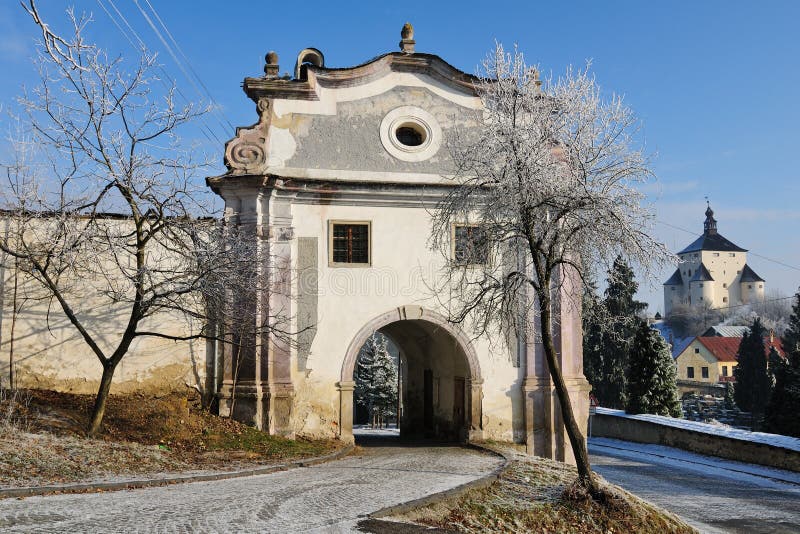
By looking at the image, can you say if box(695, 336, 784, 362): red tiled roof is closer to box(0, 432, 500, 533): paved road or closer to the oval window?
the oval window

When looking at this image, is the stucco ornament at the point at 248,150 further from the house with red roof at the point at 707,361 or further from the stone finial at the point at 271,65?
the house with red roof at the point at 707,361

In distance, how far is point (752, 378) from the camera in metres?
50.2

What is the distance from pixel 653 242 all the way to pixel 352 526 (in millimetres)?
6229

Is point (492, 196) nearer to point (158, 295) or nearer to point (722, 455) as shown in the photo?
point (158, 295)

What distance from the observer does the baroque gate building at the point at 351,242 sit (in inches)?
604

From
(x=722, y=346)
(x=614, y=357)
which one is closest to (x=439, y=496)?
(x=614, y=357)

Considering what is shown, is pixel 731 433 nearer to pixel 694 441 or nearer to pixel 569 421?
pixel 694 441

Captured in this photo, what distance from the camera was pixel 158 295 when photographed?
38.4ft

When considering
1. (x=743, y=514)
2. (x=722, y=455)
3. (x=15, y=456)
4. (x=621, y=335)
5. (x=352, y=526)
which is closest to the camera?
(x=352, y=526)

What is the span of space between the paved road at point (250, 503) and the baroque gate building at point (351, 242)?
3.39 m

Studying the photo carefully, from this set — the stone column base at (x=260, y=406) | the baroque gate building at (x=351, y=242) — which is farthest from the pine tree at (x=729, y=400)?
the stone column base at (x=260, y=406)

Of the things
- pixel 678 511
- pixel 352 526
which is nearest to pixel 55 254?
pixel 352 526

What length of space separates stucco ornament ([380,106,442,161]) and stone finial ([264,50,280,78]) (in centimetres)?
266

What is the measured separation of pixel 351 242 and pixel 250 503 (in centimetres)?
800
